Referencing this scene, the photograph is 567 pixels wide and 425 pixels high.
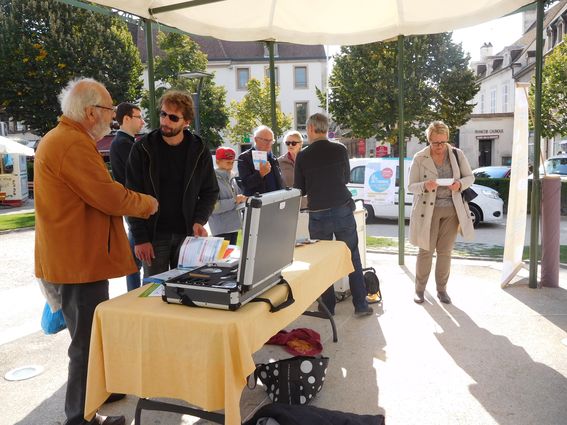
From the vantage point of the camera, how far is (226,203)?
188 inches

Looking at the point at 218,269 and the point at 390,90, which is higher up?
the point at 390,90

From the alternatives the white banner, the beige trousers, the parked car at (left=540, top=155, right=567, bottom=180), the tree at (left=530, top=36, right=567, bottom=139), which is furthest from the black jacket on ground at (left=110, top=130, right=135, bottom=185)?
the tree at (left=530, top=36, right=567, bottom=139)

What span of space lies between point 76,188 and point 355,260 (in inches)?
116

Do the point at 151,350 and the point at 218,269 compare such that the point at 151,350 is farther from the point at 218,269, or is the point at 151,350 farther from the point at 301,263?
the point at 301,263

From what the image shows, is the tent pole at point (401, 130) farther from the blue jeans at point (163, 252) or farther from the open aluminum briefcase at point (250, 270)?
the open aluminum briefcase at point (250, 270)

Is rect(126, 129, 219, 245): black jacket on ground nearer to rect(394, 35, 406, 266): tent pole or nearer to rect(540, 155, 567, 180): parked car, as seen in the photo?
rect(394, 35, 406, 266): tent pole

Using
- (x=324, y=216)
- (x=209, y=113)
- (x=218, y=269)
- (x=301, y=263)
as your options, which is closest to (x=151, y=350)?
(x=218, y=269)

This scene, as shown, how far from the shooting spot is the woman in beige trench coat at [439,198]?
16.8 feet

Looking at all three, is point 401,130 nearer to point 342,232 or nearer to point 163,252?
point 342,232

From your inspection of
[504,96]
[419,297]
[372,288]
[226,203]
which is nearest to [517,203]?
[419,297]

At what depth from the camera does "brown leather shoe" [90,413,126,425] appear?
2979mm

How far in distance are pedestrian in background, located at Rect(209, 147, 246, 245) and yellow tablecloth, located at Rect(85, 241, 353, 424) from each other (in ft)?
7.08

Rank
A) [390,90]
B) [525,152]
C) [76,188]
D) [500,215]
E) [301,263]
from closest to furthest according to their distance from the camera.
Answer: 1. [76,188]
2. [301,263]
3. [525,152]
4. [500,215]
5. [390,90]

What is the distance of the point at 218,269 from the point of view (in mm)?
2754
